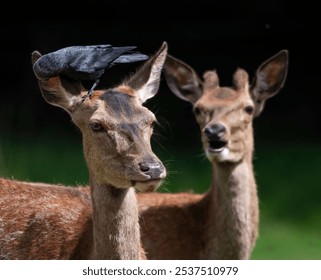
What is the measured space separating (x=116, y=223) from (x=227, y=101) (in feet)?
6.18

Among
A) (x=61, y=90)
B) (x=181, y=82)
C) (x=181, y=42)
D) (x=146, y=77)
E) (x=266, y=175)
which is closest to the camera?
(x=61, y=90)

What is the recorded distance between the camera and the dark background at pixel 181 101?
7633mm

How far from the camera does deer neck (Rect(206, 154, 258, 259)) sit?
236 inches

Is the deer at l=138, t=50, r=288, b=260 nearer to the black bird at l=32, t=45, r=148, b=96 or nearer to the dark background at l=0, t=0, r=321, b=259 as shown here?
the dark background at l=0, t=0, r=321, b=259

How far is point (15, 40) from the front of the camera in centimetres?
851

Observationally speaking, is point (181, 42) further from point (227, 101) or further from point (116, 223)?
point (116, 223)

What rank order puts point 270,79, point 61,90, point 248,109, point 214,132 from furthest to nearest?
point 270,79
point 248,109
point 214,132
point 61,90

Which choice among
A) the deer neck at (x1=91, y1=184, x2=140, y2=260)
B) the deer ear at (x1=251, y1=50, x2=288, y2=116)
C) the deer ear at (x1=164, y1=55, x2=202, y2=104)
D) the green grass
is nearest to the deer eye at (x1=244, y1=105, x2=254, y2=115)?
the deer ear at (x1=251, y1=50, x2=288, y2=116)

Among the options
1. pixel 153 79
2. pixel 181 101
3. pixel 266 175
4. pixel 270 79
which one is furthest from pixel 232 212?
pixel 181 101

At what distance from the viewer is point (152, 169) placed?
4480mm

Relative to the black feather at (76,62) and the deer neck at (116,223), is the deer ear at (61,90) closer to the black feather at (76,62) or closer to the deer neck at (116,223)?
the black feather at (76,62)

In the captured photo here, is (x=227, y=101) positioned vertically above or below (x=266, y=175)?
above
